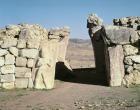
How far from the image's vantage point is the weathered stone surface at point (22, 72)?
13.5m

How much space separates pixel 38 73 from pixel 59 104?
130 inches

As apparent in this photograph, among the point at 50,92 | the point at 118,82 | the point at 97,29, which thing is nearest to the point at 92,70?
the point at 97,29

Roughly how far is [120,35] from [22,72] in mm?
3964

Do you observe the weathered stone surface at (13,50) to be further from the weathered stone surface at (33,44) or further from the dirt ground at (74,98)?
the dirt ground at (74,98)

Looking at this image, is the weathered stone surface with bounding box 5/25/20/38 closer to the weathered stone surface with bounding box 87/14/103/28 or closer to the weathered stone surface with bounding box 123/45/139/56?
the weathered stone surface with bounding box 123/45/139/56

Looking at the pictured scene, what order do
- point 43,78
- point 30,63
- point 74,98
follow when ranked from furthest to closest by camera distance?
1. point 30,63
2. point 43,78
3. point 74,98

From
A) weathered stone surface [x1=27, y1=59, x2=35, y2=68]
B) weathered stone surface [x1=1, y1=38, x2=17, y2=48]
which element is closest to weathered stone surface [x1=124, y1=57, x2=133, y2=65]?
weathered stone surface [x1=27, y1=59, x2=35, y2=68]

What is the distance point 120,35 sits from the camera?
13.6 meters

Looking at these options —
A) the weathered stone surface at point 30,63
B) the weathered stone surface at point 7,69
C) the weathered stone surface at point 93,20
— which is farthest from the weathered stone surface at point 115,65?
the weathered stone surface at point 93,20

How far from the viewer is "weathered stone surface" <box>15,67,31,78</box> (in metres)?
13.5

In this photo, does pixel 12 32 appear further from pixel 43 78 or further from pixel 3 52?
pixel 43 78

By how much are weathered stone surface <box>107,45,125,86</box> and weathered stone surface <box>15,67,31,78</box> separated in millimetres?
3054

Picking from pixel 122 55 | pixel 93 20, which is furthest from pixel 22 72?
pixel 93 20

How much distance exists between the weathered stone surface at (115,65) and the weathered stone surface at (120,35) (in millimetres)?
271
